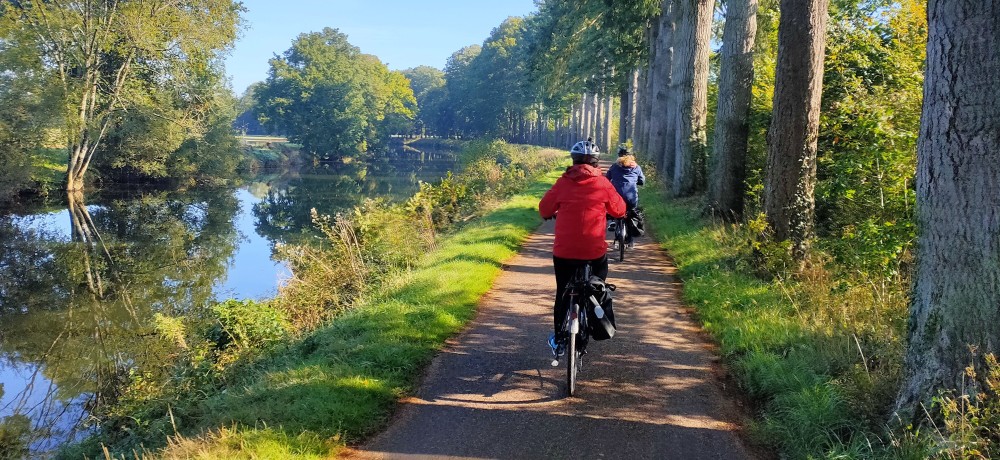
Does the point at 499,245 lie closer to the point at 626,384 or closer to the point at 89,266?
the point at 626,384

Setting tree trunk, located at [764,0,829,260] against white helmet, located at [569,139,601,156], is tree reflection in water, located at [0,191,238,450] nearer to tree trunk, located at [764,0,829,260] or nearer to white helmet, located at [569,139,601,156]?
white helmet, located at [569,139,601,156]

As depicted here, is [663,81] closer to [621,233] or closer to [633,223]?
[633,223]

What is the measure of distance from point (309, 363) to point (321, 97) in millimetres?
69994

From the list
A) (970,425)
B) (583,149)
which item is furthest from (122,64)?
(970,425)

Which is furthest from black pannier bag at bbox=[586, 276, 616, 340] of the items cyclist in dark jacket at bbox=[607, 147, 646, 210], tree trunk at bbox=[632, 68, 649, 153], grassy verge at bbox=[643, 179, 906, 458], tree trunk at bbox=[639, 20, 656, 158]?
tree trunk at bbox=[632, 68, 649, 153]

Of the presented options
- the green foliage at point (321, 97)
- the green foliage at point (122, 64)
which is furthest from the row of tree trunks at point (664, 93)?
the green foliage at point (321, 97)

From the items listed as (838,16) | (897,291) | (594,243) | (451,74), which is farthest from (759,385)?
(451,74)

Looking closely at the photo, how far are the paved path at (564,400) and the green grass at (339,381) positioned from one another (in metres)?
0.23

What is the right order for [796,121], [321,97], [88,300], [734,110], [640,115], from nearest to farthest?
[796,121] → [734,110] → [88,300] → [640,115] → [321,97]

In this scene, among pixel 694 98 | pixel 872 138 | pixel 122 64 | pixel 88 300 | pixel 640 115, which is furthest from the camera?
pixel 640 115

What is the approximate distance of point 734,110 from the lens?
38.1ft

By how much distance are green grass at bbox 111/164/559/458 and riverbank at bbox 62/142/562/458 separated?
13mm

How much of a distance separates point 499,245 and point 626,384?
6.46m

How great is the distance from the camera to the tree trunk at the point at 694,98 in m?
15.8
